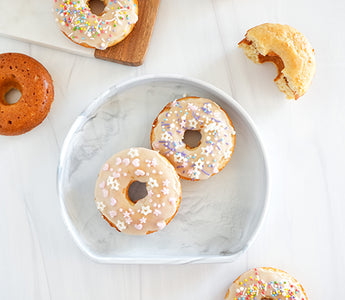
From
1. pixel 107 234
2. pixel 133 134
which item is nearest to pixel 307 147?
pixel 133 134

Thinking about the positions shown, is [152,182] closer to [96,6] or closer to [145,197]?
[145,197]

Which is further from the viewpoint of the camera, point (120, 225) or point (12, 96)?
point (12, 96)

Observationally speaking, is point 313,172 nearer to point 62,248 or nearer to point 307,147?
point 307,147

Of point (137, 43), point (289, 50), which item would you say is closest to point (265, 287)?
point (289, 50)

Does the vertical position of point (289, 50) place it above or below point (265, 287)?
above

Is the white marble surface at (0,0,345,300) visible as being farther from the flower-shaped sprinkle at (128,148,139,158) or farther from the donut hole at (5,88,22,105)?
the flower-shaped sprinkle at (128,148,139,158)

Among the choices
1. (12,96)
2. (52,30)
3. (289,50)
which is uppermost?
(289,50)
